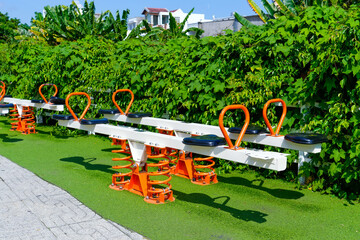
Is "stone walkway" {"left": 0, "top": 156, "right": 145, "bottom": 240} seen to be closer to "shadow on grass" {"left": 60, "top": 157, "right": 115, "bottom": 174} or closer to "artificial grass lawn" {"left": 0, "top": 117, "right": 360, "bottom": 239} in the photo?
"artificial grass lawn" {"left": 0, "top": 117, "right": 360, "bottom": 239}

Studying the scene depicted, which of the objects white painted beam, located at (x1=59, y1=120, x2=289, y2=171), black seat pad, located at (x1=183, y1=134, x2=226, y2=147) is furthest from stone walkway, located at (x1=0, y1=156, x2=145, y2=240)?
black seat pad, located at (x1=183, y1=134, x2=226, y2=147)

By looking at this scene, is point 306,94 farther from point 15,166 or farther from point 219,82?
point 15,166

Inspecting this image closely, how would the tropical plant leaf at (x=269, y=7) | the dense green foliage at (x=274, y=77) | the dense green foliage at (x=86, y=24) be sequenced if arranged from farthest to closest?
the dense green foliage at (x=86, y=24) < the tropical plant leaf at (x=269, y=7) < the dense green foliage at (x=274, y=77)

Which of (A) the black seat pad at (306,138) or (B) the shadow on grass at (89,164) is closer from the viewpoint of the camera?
(A) the black seat pad at (306,138)

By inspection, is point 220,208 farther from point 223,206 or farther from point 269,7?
point 269,7

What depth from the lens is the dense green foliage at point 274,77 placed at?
14.5 feet

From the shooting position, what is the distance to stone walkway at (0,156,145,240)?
3.61 metres

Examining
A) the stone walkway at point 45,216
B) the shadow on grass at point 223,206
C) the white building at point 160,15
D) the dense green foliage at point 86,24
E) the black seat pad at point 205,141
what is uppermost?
the white building at point 160,15

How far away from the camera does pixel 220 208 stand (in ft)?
14.4

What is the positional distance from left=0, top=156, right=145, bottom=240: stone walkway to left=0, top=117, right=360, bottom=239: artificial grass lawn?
16 centimetres

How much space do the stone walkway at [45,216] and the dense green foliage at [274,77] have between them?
2.55 m

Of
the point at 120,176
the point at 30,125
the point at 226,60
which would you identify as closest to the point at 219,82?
the point at 226,60

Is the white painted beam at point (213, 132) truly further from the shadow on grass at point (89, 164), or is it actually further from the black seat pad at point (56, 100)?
the black seat pad at point (56, 100)

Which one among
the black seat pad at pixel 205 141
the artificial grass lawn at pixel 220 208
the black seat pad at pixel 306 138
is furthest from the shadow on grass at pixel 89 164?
the black seat pad at pixel 306 138
